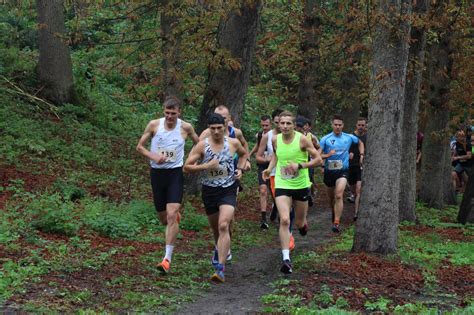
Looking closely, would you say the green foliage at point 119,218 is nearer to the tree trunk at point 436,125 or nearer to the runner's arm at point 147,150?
the runner's arm at point 147,150

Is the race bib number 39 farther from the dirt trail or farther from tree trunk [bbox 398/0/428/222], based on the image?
tree trunk [bbox 398/0/428/222]

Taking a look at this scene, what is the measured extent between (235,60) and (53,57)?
7.86 metres

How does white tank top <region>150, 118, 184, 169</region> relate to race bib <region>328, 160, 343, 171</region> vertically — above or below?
above

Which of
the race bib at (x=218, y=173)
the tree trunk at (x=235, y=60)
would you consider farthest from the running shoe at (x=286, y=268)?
the tree trunk at (x=235, y=60)

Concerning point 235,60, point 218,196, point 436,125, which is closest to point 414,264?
point 218,196

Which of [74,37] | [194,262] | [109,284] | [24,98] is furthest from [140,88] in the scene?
[109,284]

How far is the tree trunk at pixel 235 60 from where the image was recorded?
15664 millimetres

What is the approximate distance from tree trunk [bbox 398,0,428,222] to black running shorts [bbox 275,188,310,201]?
156 inches

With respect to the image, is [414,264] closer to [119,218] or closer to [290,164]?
[290,164]

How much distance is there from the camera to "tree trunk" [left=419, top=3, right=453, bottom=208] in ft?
66.1

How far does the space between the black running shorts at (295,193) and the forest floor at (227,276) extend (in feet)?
3.01

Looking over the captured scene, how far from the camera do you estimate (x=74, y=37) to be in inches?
661

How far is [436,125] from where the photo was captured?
20.4m

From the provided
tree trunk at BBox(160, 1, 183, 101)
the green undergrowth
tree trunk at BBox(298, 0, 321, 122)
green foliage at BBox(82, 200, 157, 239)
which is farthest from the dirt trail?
tree trunk at BBox(298, 0, 321, 122)
